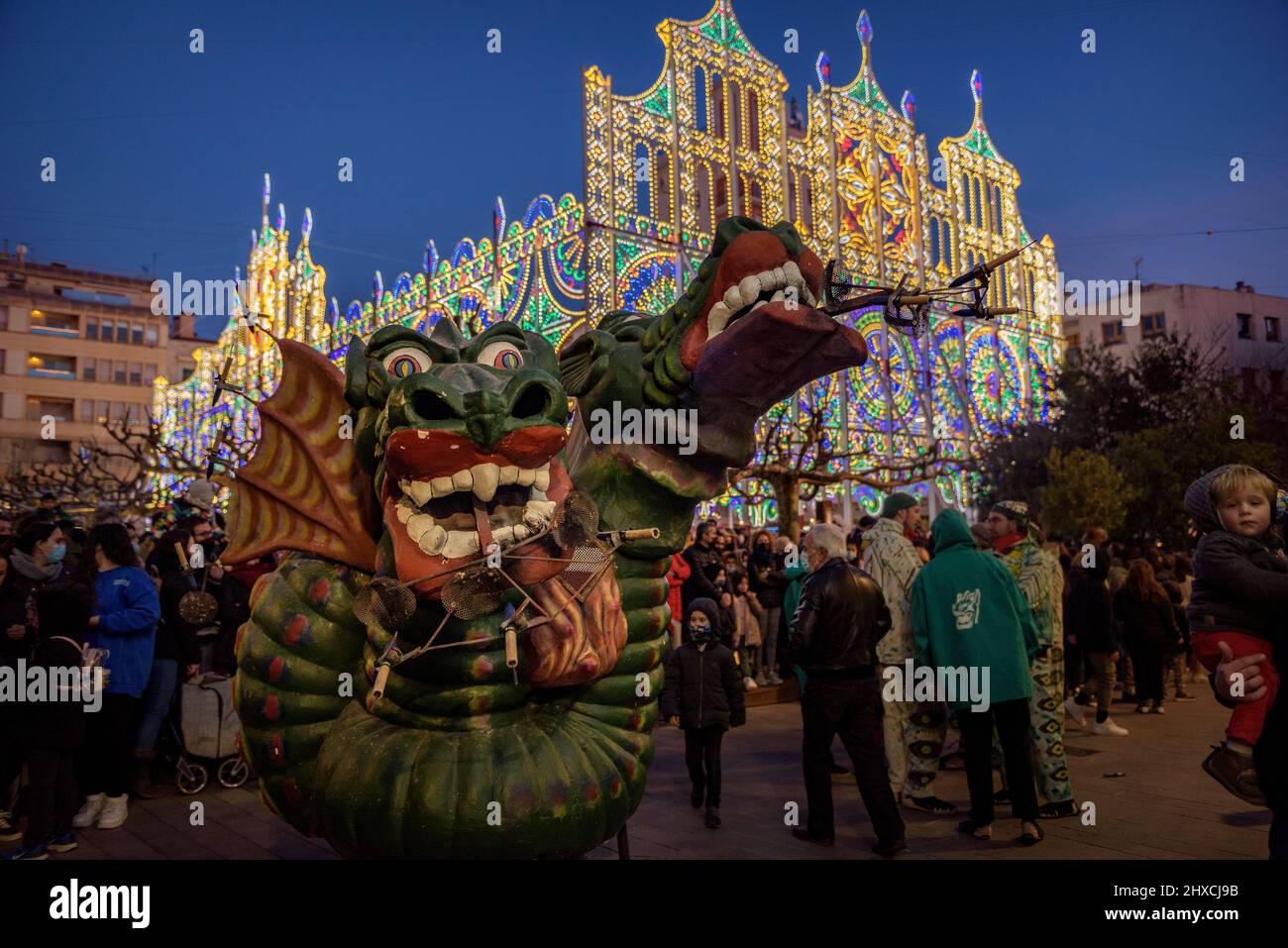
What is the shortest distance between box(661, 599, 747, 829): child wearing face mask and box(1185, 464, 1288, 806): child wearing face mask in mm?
2776

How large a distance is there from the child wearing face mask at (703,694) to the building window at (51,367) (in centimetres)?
4337

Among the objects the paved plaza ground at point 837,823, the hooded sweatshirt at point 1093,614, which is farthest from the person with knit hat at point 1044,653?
the hooded sweatshirt at point 1093,614

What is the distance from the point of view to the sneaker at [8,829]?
15.1 ft

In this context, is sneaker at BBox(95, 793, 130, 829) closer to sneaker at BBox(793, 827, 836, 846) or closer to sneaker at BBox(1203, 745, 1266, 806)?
sneaker at BBox(793, 827, 836, 846)

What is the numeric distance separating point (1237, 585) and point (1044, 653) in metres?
2.83

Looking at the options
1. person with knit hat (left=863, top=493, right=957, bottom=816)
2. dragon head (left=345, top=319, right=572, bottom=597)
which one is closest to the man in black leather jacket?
person with knit hat (left=863, top=493, right=957, bottom=816)

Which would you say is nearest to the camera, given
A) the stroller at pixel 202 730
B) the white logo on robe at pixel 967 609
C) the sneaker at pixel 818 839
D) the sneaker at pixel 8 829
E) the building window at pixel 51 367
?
the sneaker at pixel 818 839

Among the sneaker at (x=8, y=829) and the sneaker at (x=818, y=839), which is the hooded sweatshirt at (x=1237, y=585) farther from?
the sneaker at (x=8, y=829)

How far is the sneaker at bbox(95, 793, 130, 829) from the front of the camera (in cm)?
482

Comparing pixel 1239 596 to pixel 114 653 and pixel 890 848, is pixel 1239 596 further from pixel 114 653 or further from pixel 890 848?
pixel 114 653

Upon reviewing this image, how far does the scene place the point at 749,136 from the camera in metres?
17.2

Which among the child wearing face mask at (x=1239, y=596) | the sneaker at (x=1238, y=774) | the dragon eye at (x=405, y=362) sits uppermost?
the dragon eye at (x=405, y=362)
